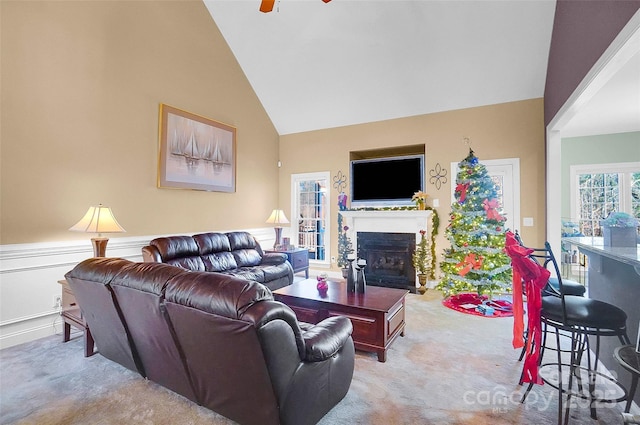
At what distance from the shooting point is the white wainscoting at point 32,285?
307 cm

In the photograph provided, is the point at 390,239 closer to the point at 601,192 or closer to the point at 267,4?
the point at 267,4

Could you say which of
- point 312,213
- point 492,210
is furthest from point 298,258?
point 492,210

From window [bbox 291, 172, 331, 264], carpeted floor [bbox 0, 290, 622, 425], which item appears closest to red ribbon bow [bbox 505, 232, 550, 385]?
carpeted floor [bbox 0, 290, 622, 425]

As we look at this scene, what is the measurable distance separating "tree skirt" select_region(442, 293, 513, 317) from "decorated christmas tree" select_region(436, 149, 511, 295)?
0.17 metres

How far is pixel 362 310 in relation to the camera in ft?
9.19

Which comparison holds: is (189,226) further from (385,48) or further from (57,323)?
(385,48)

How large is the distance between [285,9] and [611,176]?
6.91m

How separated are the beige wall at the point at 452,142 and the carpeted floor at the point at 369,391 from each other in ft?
8.82

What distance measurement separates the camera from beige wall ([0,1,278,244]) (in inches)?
124

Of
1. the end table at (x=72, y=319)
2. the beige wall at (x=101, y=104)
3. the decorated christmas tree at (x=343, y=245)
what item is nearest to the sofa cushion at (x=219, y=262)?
the beige wall at (x=101, y=104)

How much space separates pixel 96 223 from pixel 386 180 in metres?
4.35

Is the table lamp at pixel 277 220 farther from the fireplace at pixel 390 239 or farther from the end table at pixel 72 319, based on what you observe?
the end table at pixel 72 319

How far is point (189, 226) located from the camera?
489cm

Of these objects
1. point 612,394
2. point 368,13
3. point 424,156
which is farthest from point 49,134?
point 612,394
